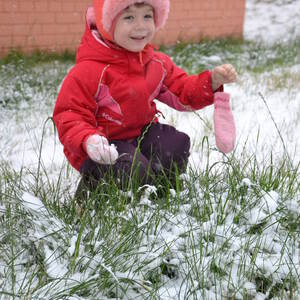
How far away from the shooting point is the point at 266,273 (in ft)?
5.84

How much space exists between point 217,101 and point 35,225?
3.80 feet

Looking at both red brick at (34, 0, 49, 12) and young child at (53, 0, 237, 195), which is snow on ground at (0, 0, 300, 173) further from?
red brick at (34, 0, 49, 12)

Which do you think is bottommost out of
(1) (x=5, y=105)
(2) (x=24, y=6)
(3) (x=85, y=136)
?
(1) (x=5, y=105)

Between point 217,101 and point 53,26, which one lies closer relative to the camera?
point 217,101

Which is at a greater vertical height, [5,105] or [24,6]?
[24,6]

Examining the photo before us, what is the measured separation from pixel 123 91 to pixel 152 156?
41 cm

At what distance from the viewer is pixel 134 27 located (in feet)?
7.92

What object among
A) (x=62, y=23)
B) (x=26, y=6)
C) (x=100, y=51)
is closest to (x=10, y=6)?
(x=26, y=6)

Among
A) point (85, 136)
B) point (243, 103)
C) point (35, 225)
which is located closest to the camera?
point (35, 225)

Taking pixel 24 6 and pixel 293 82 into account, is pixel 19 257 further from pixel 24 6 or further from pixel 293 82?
pixel 24 6

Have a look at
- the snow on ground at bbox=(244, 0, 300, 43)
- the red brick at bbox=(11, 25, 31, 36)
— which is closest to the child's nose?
the red brick at bbox=(11, 25, 31, 36)

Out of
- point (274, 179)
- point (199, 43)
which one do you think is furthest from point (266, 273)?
point (199, 43)

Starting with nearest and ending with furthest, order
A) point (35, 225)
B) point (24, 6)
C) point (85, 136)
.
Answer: point (35, 225)
point (85, 136)
point (24, 6)

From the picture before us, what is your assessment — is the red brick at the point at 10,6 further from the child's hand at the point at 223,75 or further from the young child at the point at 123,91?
the child's hand at the point at 223,75
